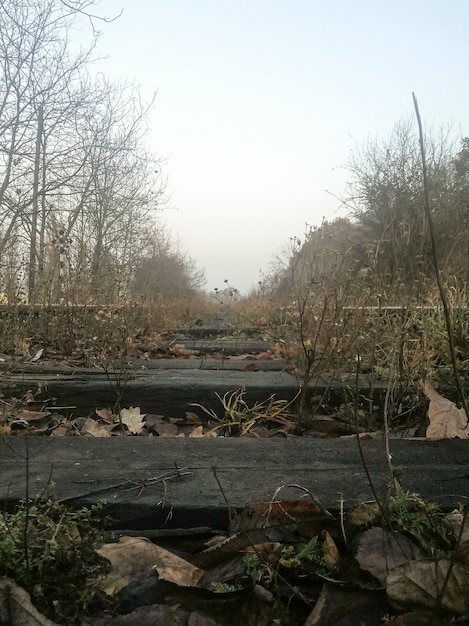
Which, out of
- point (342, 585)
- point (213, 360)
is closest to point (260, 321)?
point (213, 360)

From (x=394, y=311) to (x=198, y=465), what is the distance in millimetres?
2689

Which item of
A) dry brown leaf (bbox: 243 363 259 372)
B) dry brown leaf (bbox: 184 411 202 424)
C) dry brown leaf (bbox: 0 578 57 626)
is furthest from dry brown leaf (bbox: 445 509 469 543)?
dry brown leaf (bbox: 243 363 259 372)

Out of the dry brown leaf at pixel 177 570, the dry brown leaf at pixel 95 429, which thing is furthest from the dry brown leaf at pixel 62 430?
the dry brown leaf at pixel 177 570

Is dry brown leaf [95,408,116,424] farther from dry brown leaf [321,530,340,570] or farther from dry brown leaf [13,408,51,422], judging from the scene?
dry brown leaf [321,530,340,570]

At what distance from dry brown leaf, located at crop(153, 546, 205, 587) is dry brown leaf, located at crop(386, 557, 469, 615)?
0.40 meters

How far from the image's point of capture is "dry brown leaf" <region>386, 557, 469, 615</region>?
950mm

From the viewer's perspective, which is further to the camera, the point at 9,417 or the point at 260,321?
the point at 260,321

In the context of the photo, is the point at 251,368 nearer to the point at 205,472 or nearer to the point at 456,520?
the point at 205,472

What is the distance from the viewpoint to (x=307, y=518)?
1.31m

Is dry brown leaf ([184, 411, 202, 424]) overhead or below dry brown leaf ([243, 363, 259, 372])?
below

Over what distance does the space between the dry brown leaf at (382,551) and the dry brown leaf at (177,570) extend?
1.10 feet

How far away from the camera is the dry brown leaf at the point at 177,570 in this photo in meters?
1.15

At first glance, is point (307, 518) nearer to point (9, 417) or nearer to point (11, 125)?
point (9, 417)

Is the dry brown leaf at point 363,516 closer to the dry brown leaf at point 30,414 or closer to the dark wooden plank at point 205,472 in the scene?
the dark wooden plank at point 205,472
